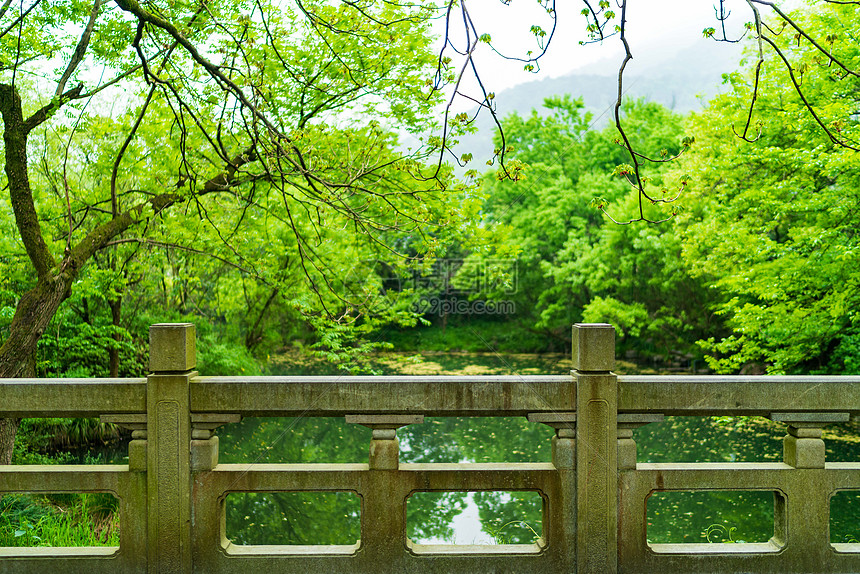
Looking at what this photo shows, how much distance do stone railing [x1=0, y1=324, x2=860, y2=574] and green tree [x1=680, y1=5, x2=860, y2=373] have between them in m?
6.80

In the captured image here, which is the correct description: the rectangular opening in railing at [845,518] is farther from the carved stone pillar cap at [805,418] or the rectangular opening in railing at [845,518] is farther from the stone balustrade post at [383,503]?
the stone balustrade post at [383,503]

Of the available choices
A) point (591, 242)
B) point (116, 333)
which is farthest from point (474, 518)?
point (591, 242)

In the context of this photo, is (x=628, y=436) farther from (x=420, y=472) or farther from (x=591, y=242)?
(x=591, y=242)

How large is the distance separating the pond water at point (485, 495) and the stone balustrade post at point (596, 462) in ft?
10.3

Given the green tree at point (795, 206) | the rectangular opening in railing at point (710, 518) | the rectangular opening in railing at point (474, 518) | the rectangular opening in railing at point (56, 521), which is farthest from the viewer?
the green tree at point (795, 206)

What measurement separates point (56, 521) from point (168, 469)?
5007 mm

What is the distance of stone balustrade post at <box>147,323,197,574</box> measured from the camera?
3297 mm

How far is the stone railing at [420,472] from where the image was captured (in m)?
3.30

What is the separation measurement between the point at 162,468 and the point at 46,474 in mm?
652

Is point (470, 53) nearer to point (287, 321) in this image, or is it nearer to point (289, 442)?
point (289, 442)

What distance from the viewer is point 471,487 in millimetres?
3316

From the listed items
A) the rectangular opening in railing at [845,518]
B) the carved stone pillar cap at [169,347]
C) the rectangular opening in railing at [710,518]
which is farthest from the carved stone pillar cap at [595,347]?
the rectangular opening in railing at [845,518]

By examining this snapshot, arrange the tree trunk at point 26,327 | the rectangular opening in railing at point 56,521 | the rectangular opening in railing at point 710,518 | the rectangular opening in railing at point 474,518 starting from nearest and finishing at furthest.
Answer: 1. the rectangular opening in railing at point 56,521
2. the tree trunk at point 26,327
3. the rectangular opening in railing at point 710,518
4. the rectangular opening in railing at point 474,518

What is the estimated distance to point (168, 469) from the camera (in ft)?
10.9
